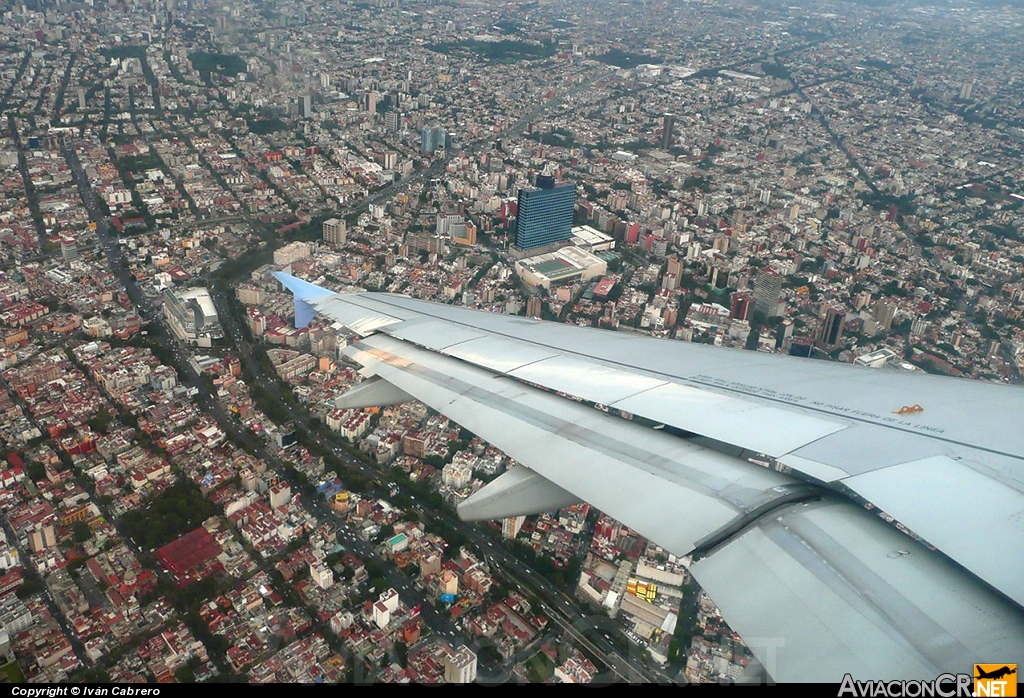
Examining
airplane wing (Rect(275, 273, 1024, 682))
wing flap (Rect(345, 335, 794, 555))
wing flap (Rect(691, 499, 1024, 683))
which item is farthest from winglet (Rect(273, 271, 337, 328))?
wing flap (Rect(691, 499, 1024, 683))

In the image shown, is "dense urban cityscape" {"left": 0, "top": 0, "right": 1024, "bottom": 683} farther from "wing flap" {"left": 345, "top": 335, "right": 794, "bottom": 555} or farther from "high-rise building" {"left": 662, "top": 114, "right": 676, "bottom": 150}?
"wing flap" {"left": 345, "top": 335, "right": 794, "bottom": 555}

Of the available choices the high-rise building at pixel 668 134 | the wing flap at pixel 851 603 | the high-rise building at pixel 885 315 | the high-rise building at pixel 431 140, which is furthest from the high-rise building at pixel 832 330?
the high-rise building at pixel 431 140

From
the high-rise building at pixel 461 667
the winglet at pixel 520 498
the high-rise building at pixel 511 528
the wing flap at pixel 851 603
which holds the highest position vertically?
the wing flap at pixel 851 603

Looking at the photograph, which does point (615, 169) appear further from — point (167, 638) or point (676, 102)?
point (167, 638)

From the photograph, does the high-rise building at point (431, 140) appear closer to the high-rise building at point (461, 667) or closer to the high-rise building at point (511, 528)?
the high-rise building at point (511, 528)

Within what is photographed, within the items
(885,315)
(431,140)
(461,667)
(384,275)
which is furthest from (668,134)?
(461,667)

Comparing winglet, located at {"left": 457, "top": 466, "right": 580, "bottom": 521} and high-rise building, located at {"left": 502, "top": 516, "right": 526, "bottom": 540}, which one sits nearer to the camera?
winglet, located at {"left": 457, "top": 466, "right": 580, "bottom": 521}
